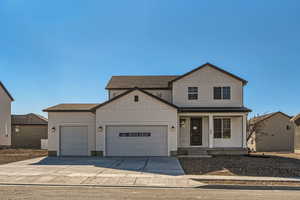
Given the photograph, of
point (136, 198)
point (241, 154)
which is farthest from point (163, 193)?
point (241, 154)

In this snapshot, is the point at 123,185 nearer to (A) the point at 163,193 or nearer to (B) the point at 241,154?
(A) the point at 163,193

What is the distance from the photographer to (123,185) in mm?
9375

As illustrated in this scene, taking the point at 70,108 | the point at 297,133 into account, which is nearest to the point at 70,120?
the point at 70,108

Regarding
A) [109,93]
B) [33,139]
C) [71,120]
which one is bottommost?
[33,139]

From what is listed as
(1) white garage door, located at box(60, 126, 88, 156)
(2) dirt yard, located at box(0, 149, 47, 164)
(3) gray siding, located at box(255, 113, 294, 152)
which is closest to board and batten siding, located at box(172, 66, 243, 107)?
(1) white garage door, located at box(60, 126, 88, 156)

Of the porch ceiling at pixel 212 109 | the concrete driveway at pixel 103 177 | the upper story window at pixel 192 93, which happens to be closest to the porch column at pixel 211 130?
the porch ceiling at pixel 212 109

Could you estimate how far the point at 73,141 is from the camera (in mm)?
20531

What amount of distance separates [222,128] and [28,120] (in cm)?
2370

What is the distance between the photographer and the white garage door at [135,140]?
1938 cm

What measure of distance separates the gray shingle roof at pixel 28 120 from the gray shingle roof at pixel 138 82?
1275cm

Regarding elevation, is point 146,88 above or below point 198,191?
above

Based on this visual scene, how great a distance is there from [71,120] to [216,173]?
40.9 ft

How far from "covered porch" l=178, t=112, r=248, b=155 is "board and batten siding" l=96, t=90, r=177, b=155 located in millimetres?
1454

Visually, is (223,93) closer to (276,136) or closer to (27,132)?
(276,136)
